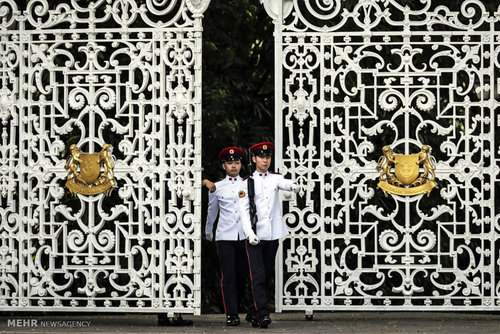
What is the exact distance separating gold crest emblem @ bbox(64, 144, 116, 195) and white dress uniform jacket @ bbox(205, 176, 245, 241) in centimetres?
100

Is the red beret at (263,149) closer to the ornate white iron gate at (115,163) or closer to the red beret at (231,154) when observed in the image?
the red beret at (231,154)

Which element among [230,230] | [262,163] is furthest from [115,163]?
[262,163]

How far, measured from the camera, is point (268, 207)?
8.30 m

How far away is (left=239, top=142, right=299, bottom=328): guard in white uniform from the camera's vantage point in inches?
322

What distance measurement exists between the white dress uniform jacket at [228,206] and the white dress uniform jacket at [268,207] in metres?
0.19

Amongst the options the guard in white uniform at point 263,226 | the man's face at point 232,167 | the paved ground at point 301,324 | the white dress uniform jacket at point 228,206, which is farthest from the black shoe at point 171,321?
the man's face at point 232,167

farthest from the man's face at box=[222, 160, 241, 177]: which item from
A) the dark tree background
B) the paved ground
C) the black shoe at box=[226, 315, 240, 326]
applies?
the dark tree background

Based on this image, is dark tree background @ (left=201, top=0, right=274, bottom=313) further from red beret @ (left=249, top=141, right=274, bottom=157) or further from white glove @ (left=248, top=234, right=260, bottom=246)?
white glove @ (left=248, top=234, right=260, bottom=246)

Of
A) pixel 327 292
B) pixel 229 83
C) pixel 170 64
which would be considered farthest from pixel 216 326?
pixel 229 83

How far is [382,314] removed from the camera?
9.52 m

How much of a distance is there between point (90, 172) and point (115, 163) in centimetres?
25

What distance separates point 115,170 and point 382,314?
126 inches

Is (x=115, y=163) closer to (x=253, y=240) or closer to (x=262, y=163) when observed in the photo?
(x=262, y=163)

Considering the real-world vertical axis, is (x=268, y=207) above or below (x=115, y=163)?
below
